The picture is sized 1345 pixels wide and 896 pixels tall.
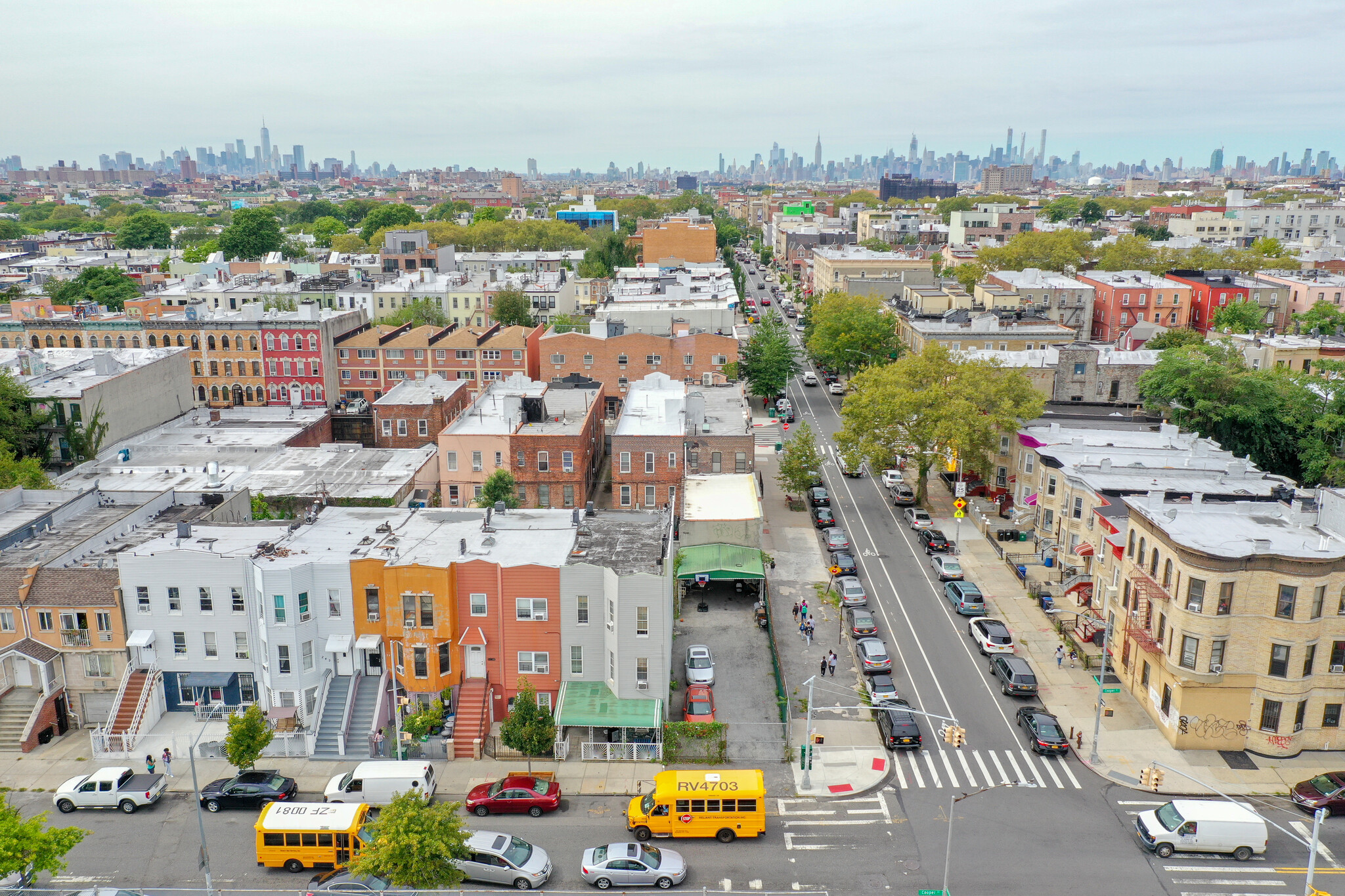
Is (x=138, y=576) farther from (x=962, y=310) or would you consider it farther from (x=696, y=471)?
(x=962, y=310)

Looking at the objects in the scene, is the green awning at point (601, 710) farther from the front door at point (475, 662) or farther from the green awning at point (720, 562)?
the green awning at point (720, 562)

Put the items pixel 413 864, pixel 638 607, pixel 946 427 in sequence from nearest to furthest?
pixel 413 864, pixel 638 607, pixel 946 427

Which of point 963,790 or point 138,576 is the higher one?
point 138,576

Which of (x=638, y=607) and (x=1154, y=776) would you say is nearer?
(x=1154, y=776)

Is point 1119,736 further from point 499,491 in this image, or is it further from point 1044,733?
point 499,491

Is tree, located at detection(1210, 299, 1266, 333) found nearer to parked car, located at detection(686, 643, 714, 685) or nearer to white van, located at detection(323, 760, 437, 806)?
parked car, located at detection(686, 643, 714, 685)

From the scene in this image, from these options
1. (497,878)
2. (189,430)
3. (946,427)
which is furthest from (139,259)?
(497,878)

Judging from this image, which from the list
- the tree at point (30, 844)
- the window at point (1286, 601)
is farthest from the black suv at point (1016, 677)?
the tree at point (30, 844)
